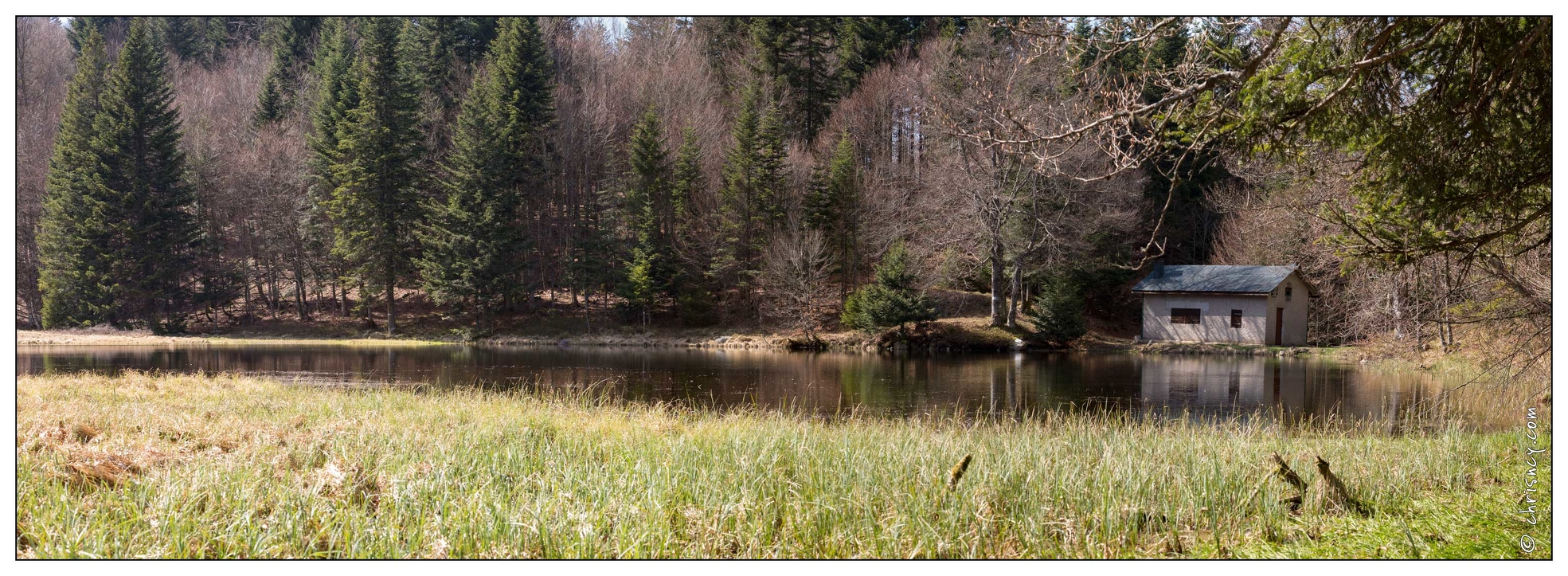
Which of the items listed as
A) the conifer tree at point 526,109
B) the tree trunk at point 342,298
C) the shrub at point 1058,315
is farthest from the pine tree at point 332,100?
the shrub at point 1058,315

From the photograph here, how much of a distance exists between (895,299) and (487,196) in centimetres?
1673

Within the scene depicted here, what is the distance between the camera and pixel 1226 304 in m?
32.6

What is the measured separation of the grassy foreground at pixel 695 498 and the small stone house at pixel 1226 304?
86.7ft

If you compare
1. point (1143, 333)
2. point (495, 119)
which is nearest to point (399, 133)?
point (495, 119)

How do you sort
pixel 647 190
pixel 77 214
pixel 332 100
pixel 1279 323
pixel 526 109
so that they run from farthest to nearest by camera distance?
pixel 332 100 < pixel 647 190 < pixel 526 109 < pixel 1279 323 < pixel 77 214

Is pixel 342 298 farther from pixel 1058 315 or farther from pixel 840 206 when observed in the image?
pixel 1058 315

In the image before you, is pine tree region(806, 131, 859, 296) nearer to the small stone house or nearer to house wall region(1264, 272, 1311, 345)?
the small stone house

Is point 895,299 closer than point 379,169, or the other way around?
point 895,299

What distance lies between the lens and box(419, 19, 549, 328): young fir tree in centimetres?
3550

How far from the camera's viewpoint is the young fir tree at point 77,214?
1575 centimetres

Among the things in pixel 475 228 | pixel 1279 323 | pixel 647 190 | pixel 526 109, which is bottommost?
pixel 1279 323

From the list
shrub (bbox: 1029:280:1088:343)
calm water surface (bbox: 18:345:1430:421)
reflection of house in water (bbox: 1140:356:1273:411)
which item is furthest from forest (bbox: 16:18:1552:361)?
reflection of house in water (bbox: 1140:356:1273:411)

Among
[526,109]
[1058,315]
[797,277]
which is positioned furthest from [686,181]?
[1058,315]

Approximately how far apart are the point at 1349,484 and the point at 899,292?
2548 cm
